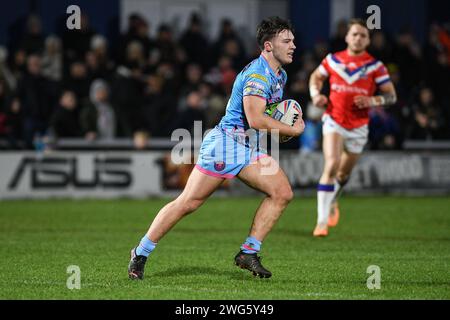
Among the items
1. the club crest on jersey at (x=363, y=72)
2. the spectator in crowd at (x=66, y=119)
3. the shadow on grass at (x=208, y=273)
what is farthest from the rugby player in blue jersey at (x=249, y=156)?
the spectator in crowd at (x=66, y=119)

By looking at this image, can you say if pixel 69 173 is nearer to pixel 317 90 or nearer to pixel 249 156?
pixel 317 90

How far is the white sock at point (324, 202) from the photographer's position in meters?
12.6

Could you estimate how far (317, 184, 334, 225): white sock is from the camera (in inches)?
496

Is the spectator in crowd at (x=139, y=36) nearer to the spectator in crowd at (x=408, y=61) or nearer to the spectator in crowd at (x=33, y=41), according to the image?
the spectator in crowd at (x=33, y=41)

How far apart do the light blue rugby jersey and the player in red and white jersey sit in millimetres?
4030

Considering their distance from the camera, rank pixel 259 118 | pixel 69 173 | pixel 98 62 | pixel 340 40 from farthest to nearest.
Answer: pixel 340 40, pixel 98 62, pixel 69 173, pixel 259 118

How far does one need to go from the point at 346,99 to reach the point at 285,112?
14.7 ft

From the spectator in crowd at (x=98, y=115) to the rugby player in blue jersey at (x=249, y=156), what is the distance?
34.9ft

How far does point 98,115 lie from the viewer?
19.2 metres

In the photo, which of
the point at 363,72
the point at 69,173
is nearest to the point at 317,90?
the point at 363,72

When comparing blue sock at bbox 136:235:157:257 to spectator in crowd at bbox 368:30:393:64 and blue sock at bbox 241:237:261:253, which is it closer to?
blue sock at bbox 241:237:261:253

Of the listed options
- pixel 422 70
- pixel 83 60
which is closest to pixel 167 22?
pixel 83 60

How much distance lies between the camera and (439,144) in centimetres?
2038
